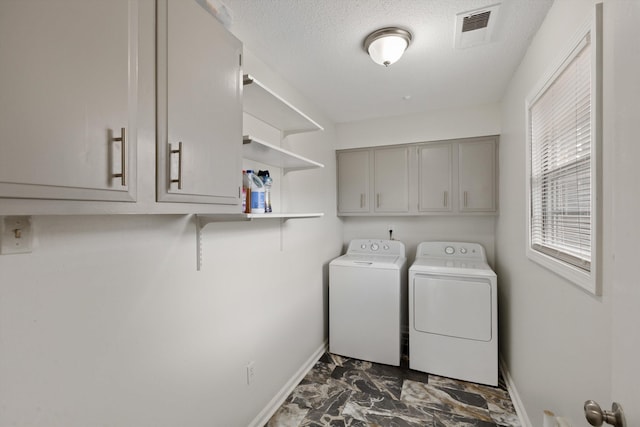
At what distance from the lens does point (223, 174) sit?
1.21m

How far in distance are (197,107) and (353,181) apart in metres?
2.43

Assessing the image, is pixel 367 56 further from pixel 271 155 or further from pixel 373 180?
pixel 373 180

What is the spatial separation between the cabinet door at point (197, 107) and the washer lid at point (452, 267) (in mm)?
1970

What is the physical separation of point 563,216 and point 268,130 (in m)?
1.82

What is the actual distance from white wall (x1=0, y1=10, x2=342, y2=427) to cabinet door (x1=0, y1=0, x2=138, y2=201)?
9 cm

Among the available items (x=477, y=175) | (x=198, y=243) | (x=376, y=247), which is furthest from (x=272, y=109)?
(x=477, y=175)

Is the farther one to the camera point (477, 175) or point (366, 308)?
point (477, 175)

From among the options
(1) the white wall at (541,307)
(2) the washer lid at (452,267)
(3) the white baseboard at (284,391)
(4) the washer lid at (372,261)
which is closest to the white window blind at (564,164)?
(1) the white wall at (541,307)

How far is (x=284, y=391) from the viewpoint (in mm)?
2203

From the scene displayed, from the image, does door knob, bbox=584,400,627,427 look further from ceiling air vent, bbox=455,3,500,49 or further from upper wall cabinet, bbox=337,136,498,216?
upper wall cabinet, bbox=337,136,498,216

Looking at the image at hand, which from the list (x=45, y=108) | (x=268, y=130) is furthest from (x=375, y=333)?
(x=45, y=108)

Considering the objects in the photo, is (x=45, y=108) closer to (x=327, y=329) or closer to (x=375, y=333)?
(x=375, y=333)

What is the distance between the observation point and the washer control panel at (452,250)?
299 centimetres

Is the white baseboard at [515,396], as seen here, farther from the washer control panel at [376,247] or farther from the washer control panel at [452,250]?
the washer control panel at [376,247]
